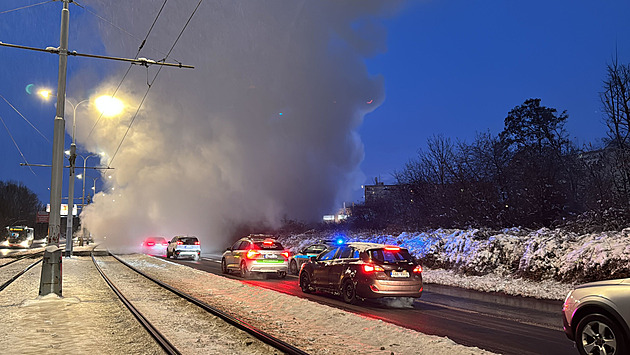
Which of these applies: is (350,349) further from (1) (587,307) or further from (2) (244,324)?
(1) (587,307)

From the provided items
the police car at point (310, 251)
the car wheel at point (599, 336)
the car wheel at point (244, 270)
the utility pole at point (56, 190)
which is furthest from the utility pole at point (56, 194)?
the car wheel at point (599, 336)

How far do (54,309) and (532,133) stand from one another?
138 ft

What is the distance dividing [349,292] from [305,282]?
104 inches

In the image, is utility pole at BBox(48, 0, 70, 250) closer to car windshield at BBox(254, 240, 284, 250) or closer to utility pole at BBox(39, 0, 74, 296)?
utility pole at BBox(39, 0, 74, 296)

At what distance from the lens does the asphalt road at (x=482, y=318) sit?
747cm

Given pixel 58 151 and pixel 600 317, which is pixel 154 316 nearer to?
pixel 58 151

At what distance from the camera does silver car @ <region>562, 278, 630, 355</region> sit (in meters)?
5.49

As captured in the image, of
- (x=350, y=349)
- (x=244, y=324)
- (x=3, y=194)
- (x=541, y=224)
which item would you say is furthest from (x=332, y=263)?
(x=3, y=194)

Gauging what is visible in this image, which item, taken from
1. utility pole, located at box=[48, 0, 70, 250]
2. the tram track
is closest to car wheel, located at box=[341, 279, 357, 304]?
utility pole, located at box=[48, 0, 70, 250]

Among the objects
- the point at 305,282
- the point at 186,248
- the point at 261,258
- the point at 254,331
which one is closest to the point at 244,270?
the point at 261,258

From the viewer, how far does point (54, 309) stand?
34.0 feet

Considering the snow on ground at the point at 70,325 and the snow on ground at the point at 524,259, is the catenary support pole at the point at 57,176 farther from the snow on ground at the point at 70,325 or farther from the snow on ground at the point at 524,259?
the snow on ground at the point at 524,259

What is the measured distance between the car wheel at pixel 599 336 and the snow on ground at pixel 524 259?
25.3 feet

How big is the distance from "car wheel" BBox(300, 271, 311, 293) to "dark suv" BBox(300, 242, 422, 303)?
1209 millimetres
